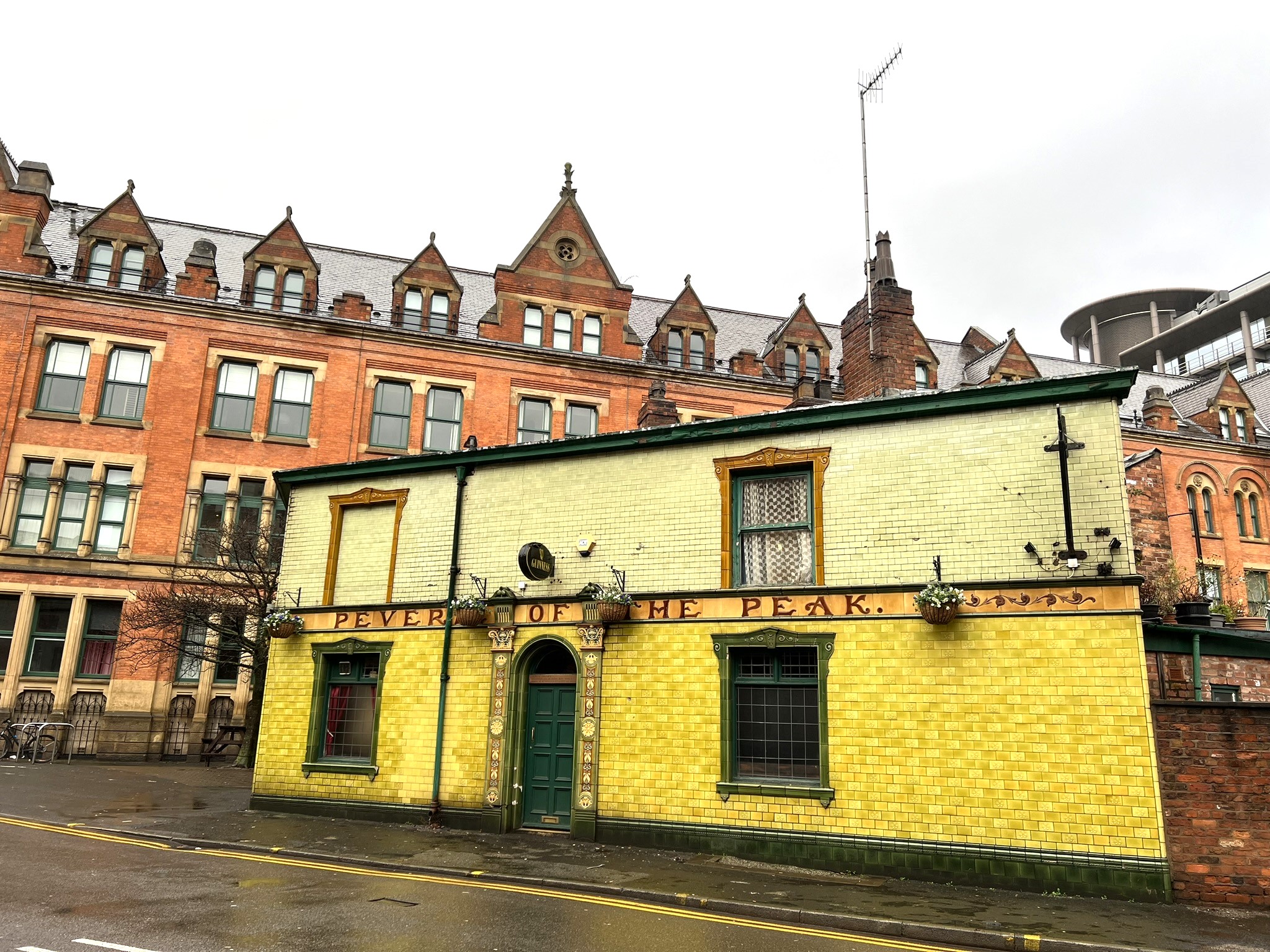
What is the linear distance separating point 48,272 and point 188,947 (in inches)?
1224

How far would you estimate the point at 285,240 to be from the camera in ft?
111

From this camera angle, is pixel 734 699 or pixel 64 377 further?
pixel 64 377

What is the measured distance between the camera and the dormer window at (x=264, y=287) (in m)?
33.0

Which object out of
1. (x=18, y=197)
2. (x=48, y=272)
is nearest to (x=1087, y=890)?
(x=48, y=272)

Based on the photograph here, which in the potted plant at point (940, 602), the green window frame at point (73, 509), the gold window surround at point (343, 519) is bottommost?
the potted plant at point (940, 602)

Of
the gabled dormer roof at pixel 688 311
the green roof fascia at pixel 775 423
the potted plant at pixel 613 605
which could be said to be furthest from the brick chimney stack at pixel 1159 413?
the potted plant at pixel 613 605

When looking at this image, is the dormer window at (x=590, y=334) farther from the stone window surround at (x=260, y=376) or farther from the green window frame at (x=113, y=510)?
the green window frame at (x=113, y=510)

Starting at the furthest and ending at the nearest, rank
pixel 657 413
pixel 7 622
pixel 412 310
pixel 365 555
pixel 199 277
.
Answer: pixel 412 310, pixel 199 277, pixel 7 622, pixel 657 413, pixel 365 555

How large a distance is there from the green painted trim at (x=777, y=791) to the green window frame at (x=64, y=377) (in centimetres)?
2782

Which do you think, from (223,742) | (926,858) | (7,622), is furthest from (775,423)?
(7,622)

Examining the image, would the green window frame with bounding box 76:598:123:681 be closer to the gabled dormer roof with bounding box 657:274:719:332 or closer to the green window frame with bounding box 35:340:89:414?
the green window frame with bounding box 35:340:89:414

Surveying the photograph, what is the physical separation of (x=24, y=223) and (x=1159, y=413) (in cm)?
4784

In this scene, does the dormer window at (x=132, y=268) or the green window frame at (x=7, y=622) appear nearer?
the green window frame at (x=7, y=622)

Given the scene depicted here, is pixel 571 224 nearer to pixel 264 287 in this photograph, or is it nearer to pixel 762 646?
pixel 264 287
